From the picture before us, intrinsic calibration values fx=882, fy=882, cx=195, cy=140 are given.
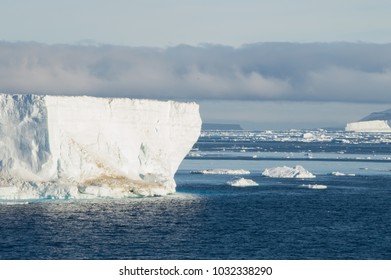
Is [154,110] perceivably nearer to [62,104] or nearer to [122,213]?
[62,104]

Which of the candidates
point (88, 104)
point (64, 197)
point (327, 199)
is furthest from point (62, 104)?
point (327, 199)

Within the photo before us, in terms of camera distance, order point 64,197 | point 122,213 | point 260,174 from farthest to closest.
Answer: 1. point 260,174
2. point 64,197
3. point 122,213

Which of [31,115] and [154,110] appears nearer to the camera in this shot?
[31,115]

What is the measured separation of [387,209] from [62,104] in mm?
21424

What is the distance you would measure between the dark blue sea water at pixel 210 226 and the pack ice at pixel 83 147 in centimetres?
136

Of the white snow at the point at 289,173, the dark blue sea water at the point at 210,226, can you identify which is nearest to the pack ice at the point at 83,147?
the dark blue sea water at the point at 210,226

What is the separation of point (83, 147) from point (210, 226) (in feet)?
43.1

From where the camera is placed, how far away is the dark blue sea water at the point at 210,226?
3766cm

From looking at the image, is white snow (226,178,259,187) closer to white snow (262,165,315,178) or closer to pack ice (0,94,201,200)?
pack ice (0,94,201,200)

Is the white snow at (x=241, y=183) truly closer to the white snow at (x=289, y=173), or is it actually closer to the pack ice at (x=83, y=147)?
the pack ice at (x=83, y=147)

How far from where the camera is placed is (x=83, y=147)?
55.5 metres

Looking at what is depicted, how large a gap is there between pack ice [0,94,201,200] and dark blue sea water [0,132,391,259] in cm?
136

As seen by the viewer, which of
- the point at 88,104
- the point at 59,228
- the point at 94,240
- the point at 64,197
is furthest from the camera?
the point at 88,104

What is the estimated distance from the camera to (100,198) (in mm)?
54781
